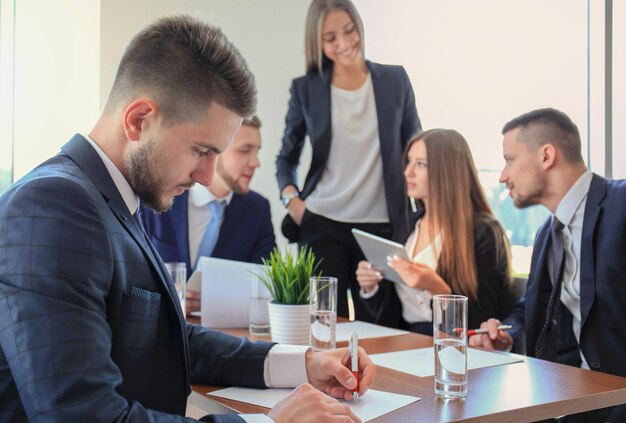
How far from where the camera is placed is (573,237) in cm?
258

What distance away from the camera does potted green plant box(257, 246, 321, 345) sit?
2.04m

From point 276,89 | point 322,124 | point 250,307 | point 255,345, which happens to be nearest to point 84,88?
point 276,89

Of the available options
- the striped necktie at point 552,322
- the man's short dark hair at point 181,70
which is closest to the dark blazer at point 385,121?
the striped necktie at point 552,322

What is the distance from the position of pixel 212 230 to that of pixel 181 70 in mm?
1876

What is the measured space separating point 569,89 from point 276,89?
6.30 ft

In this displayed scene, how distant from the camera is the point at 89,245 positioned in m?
1.10

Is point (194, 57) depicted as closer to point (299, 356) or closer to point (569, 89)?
point (299, 356)

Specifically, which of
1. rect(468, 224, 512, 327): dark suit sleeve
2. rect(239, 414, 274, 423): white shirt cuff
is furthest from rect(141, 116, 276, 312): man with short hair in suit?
rect(239, 414, 274, 423): white shirt cuff

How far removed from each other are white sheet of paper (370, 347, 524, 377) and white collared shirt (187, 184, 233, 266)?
4.69 ft

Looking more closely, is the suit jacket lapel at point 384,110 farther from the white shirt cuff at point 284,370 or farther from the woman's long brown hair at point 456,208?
the white shirt cuff at point 284,370

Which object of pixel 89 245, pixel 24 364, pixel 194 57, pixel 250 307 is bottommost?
pixel 250 307

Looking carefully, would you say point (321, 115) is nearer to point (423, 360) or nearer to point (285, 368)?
point (423, 360)

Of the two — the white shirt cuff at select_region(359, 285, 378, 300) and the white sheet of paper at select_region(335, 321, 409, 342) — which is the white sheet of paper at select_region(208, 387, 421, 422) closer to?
the white sheet of paper at select_region(335, 321, 409, 342)

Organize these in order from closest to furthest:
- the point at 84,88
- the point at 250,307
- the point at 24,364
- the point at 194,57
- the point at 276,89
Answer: the point at 24,364 → the point at 194,57 → the point at 250,307 → the point at 84,88 → the point at 276,89
